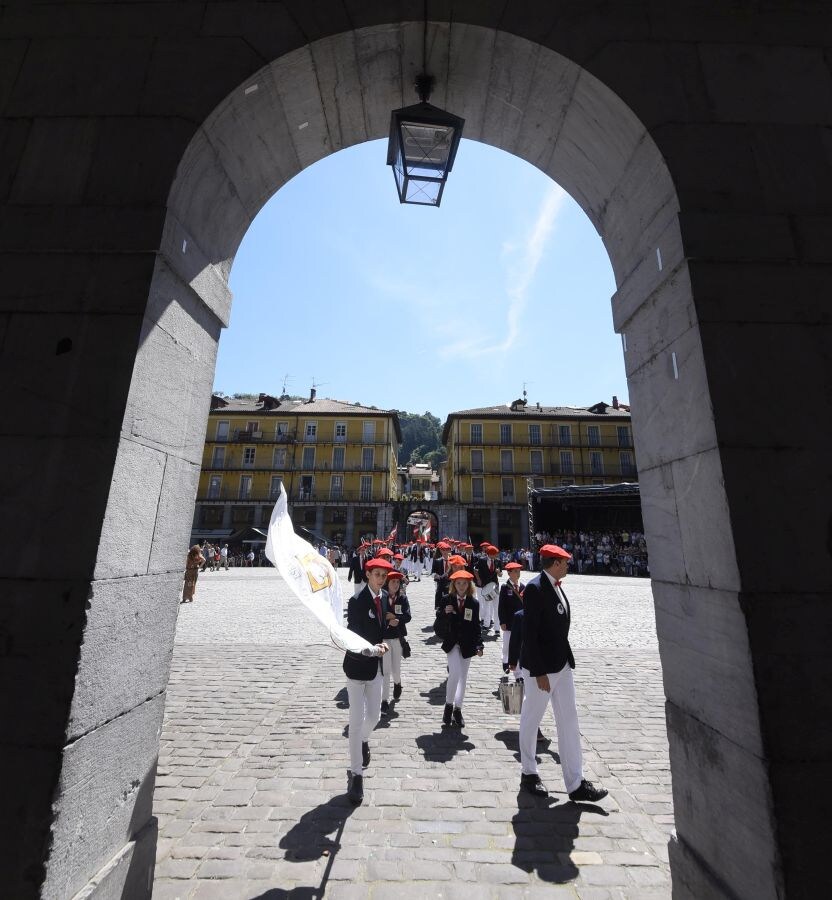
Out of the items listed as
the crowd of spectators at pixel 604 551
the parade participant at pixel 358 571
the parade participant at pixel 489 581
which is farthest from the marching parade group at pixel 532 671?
the crowd of spectators at pixel 604 551

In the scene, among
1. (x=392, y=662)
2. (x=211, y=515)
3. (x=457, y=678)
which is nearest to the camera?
(x=457, y=678)

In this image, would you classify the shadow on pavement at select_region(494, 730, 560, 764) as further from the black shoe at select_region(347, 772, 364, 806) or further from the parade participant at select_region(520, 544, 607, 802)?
the black shoe at select_region(347, 772, 364, 806)

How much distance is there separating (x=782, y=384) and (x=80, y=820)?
3.81m

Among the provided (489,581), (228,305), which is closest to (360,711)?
(228,305)

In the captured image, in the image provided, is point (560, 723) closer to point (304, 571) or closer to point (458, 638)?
point (458, 638)

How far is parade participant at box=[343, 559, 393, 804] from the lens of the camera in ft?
11.7

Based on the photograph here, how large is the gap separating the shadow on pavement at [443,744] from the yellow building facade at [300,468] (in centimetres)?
3899

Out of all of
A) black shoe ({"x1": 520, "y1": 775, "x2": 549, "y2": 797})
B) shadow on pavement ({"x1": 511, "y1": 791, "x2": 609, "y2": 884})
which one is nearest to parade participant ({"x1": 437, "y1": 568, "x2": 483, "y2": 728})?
black shoe ({"x1": 520, "y1": 775, "x2": 549, "y2": 797})

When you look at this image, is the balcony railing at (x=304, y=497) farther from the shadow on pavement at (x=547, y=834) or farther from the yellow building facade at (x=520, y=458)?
the shadow on pavement at (x=547, y=834)

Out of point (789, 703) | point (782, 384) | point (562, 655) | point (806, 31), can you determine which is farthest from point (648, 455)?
point (806, 31)

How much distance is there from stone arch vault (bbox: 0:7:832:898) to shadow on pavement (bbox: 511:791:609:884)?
0.73 metres

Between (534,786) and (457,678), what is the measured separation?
4.92 feet

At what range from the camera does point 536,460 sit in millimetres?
46031

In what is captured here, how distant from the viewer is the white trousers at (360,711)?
357cm
